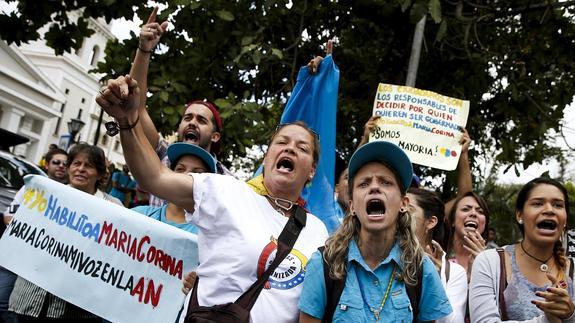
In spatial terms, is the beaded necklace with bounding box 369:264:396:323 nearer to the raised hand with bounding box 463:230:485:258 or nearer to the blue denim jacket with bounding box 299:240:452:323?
the blue denim jacket with bounding box 299:240:452:323

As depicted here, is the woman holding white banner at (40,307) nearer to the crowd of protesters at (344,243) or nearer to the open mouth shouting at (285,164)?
the crowd of protesters at (344,243)

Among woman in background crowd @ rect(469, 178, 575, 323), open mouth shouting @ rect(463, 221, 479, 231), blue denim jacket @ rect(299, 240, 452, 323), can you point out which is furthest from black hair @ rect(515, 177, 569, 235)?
blue denim jacket @ rect(299, 240, 452, 323)

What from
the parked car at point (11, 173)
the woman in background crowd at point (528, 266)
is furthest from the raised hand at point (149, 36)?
the parked car at point (11, 173)

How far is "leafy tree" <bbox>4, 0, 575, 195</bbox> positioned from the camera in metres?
5.63

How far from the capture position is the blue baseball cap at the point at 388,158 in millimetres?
2404

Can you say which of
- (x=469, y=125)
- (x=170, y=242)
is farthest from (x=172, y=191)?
(x=469, y=125)

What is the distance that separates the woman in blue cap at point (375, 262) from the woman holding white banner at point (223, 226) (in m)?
0.11

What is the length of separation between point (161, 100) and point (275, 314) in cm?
377

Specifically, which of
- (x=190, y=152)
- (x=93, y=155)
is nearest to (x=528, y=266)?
(x=190, y=152)

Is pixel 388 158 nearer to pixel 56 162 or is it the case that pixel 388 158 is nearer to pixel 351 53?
pixel 56 162

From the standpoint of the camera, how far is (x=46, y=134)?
48.8m

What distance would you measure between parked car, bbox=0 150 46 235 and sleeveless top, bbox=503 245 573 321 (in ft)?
18.5

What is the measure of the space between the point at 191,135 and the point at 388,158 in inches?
70.0

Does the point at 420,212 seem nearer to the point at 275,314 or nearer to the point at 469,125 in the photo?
the point at 275,314
